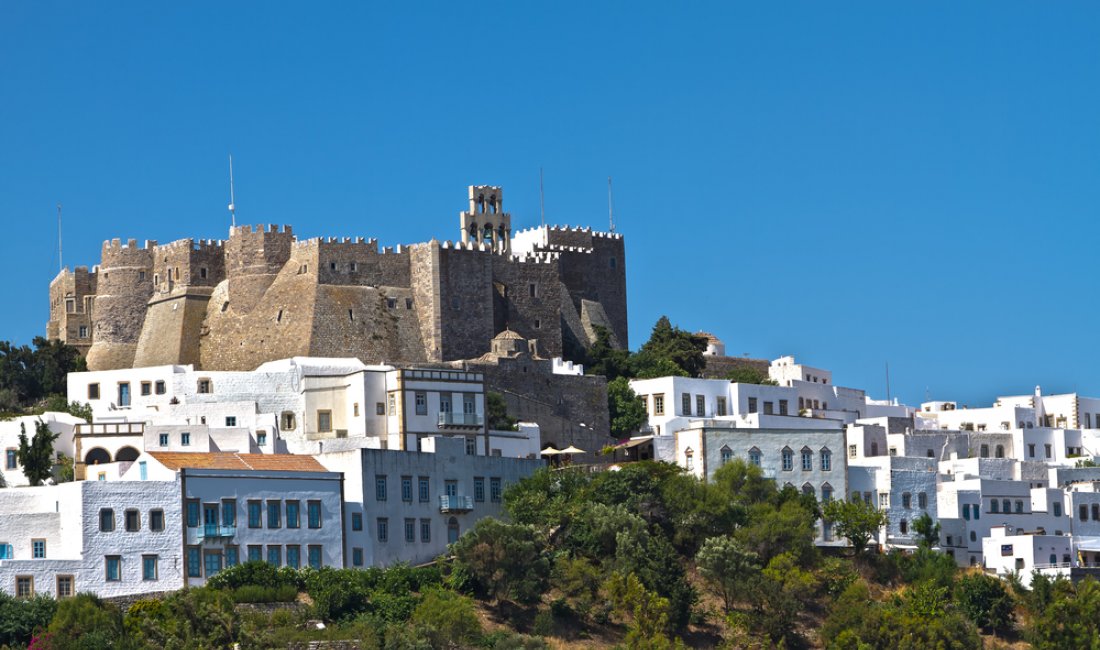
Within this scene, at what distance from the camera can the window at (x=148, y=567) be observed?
68250 mm

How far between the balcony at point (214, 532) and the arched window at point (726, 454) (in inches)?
797

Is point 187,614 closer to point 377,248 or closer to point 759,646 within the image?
point 759,646

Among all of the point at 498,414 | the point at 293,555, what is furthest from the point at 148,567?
the point at 498,414

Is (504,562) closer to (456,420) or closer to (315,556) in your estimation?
(315,556)

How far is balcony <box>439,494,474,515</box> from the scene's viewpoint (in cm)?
7619

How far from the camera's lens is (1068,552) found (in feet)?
278

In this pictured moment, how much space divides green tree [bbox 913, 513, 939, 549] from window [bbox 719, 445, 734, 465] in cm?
740

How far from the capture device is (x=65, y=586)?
220 feet

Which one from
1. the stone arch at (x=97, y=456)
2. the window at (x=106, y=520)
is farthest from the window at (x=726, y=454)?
the window at (x=106, y=520)

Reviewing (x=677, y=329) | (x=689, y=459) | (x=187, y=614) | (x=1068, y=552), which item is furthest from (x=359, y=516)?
(x=677, y=329)

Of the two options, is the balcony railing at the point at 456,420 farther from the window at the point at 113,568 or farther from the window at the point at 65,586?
the window at the point at 65,586

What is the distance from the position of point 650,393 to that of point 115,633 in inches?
1417

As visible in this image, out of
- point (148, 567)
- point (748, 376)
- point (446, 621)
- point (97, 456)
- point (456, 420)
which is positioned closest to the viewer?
point (148, 567)

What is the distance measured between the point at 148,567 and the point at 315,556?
5570 mm
